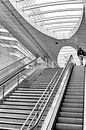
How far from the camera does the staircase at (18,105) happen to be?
5.68 meters

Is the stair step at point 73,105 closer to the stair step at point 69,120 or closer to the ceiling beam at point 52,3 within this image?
the stair step at point 69,120

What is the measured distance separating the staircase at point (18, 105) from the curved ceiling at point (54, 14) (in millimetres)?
5785

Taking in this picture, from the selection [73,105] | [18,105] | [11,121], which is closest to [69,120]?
[73,105]

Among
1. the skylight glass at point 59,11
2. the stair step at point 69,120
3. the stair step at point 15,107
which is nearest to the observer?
the stair step at point 69,120

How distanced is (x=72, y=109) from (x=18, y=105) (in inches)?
70.9

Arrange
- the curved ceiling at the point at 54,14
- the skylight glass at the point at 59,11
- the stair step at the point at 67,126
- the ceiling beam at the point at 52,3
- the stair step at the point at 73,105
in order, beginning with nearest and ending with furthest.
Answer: the stair step at the point at 67,126 → the stair step at the point at 73,105 → the ceiling beam at the point at 52,3 → the skylight glass at the point at 59,11 → the curved ceiling at the point at 54,14

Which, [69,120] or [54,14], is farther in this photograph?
[54,14]

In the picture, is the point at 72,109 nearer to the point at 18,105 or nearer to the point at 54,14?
the point at 18,105

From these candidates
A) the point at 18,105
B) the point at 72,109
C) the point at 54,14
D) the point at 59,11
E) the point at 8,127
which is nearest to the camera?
the point at 8,127

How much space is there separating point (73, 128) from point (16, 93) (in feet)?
11.8

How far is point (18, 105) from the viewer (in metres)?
7.04

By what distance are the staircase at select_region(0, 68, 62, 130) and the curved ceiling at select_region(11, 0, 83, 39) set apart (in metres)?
5.78

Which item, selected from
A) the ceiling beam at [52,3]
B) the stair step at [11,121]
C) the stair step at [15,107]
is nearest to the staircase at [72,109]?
the stair step at [11,121]

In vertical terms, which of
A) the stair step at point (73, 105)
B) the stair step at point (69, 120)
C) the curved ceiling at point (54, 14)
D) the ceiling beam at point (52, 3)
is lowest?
the stair step at point (69, 120)
